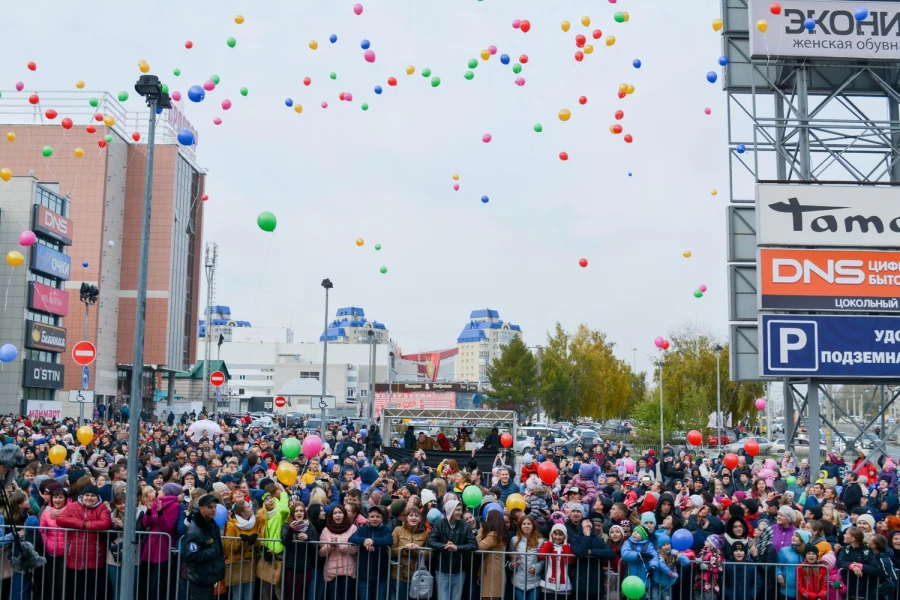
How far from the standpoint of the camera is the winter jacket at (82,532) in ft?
31.0

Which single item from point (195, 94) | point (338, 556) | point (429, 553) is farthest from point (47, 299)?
point (429, 553)

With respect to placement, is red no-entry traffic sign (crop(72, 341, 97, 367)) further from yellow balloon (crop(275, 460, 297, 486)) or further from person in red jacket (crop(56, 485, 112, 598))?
person in red jacket (crop(56, 485, 112, 598))

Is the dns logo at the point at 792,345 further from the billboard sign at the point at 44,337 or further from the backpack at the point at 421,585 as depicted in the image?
the billboard sign at the point at 44,337

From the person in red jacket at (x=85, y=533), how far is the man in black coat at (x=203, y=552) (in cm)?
124

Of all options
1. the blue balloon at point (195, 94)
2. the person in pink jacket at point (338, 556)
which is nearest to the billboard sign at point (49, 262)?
the blue balloon at point (195, 94)

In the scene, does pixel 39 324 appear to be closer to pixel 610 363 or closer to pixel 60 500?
pixel 610 363

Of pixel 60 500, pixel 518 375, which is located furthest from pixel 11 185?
pixel 60 500

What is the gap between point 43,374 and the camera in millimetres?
50281

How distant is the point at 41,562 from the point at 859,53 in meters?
19.1

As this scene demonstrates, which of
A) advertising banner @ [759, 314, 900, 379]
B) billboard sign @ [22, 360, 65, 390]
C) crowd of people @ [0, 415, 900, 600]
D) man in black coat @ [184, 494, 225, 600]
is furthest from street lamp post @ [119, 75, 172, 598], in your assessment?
billboard sign @ [22, 360, 65, 390]

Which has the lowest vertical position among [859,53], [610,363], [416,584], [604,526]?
[416,584]

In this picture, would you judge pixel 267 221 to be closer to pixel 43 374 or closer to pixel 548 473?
pixel 548 473

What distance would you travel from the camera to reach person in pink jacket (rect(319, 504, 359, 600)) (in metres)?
9.56

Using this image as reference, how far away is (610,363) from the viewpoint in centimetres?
6494
